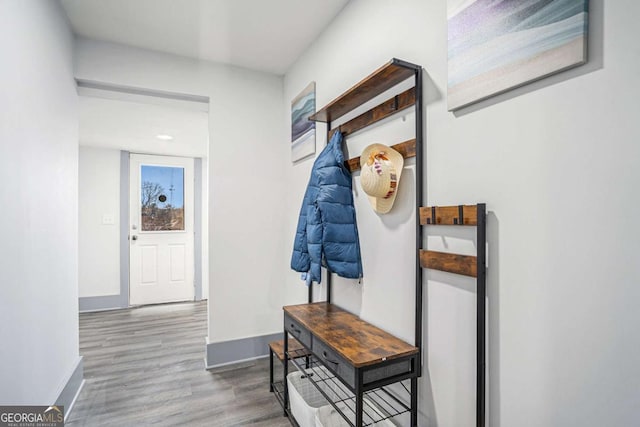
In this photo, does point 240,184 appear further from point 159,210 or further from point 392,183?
point 159,210

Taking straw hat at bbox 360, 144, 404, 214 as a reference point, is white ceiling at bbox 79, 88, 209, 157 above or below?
above

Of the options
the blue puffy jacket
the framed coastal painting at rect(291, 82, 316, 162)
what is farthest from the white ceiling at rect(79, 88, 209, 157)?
the blue puffy jacket

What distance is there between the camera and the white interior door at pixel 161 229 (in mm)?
4734

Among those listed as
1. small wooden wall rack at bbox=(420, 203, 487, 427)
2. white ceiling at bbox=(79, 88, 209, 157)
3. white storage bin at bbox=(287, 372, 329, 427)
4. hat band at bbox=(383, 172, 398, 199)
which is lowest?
white storage bin at bbox=(287, 372, 329, 427)

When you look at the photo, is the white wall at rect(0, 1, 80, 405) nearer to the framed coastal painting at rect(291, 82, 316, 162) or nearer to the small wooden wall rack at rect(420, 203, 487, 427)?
the framed coastal painting at rect(291, 82, 316, 162)

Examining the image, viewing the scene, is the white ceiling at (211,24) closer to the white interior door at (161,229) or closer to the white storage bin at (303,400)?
the white storage bin at (303,400)

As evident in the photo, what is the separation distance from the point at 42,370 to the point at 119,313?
3.01 meters

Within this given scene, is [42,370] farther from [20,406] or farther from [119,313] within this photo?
[119,313]

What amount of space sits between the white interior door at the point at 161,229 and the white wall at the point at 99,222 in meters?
0.20

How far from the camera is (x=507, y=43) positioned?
39.9 inches

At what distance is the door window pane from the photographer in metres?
4.79

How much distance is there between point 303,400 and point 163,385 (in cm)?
125

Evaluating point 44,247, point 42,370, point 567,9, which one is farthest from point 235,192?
point 567,9

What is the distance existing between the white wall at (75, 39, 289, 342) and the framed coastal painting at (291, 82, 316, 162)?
0.25 metres
